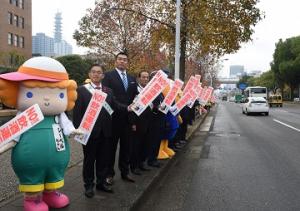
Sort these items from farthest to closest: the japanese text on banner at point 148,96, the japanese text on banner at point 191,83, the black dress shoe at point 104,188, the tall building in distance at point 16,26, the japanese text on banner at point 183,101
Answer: the tall building in distance at point 16,26 < the japanese text on banner at point 191,83 < the japanese text on banner at point 183,101 < the japanese text on banner at point 148,96 < the black dress shoe at point 104,188

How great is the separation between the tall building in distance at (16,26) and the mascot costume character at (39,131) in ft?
164

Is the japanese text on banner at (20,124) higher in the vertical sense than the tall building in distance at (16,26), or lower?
lower

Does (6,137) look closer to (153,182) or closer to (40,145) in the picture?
(40,145)

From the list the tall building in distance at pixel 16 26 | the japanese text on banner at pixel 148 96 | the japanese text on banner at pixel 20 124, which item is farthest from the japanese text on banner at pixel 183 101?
the tall building in distance at pixel 16 26

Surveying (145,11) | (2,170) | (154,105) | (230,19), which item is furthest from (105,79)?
(145,11)

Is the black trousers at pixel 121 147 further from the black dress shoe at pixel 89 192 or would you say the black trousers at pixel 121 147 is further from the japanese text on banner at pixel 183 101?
the japanese text on banner at pixel 183 101

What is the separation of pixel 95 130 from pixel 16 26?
192 feet

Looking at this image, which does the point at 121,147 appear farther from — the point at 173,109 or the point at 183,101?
the point at 183,101

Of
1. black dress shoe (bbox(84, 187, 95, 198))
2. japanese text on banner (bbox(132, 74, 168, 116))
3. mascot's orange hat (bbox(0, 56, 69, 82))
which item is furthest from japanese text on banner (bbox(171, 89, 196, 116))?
mascot's orange hat (bbox(0, 56, 69, 82))

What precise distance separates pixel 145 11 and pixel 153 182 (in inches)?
474

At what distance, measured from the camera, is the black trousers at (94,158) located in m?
5.44

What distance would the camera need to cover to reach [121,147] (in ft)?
21.2

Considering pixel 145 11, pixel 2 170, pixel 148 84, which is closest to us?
pixel 148 84

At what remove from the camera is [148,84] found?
6594mm
